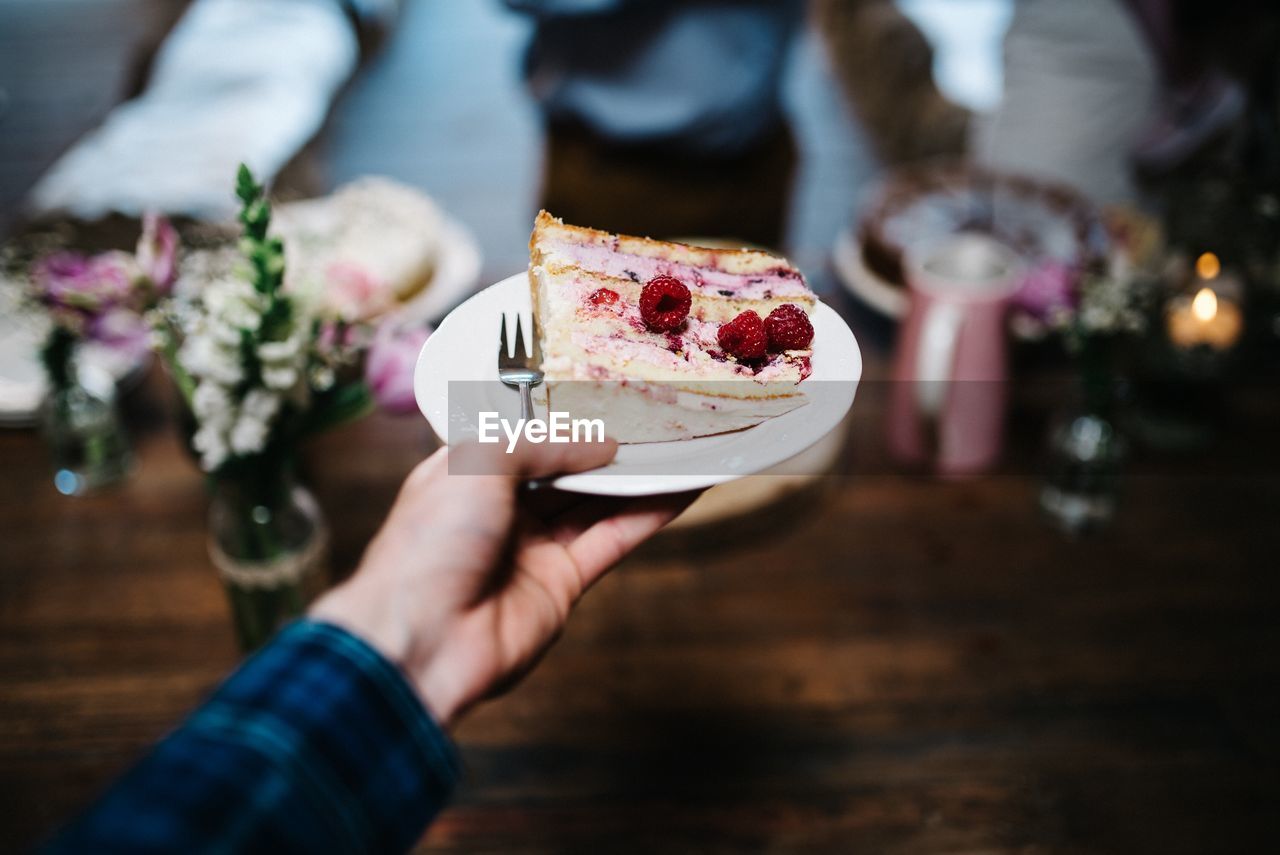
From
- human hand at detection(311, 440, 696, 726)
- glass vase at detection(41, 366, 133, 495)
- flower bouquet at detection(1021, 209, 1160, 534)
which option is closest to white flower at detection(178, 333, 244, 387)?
human hand at detection(311, 440, 696, 726)

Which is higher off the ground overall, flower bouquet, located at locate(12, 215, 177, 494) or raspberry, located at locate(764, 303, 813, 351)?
raspberry, located at locate(764, 303, 813, 351)

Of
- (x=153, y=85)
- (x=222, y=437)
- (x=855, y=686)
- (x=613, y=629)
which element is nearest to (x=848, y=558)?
(x=855, y=686)

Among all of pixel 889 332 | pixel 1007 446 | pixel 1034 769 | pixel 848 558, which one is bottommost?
pixel 1034 769

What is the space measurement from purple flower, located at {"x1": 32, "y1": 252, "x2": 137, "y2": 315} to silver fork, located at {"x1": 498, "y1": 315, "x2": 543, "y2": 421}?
53 centimetres

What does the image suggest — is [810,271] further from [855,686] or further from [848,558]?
[855,686]

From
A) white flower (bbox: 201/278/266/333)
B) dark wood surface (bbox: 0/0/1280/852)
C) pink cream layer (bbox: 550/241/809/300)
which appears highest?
pink cream layer (bbox: 550/241/809/300)

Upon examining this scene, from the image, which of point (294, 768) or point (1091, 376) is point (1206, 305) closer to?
point (1091, 376)

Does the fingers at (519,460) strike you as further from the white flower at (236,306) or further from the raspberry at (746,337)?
the white flower at (236,306)

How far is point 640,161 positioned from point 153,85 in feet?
7.46

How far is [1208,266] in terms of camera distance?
4.98 ft

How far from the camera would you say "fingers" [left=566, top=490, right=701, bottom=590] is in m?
0.90

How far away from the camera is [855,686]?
126cm

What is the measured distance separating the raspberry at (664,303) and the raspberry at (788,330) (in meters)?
0.09
